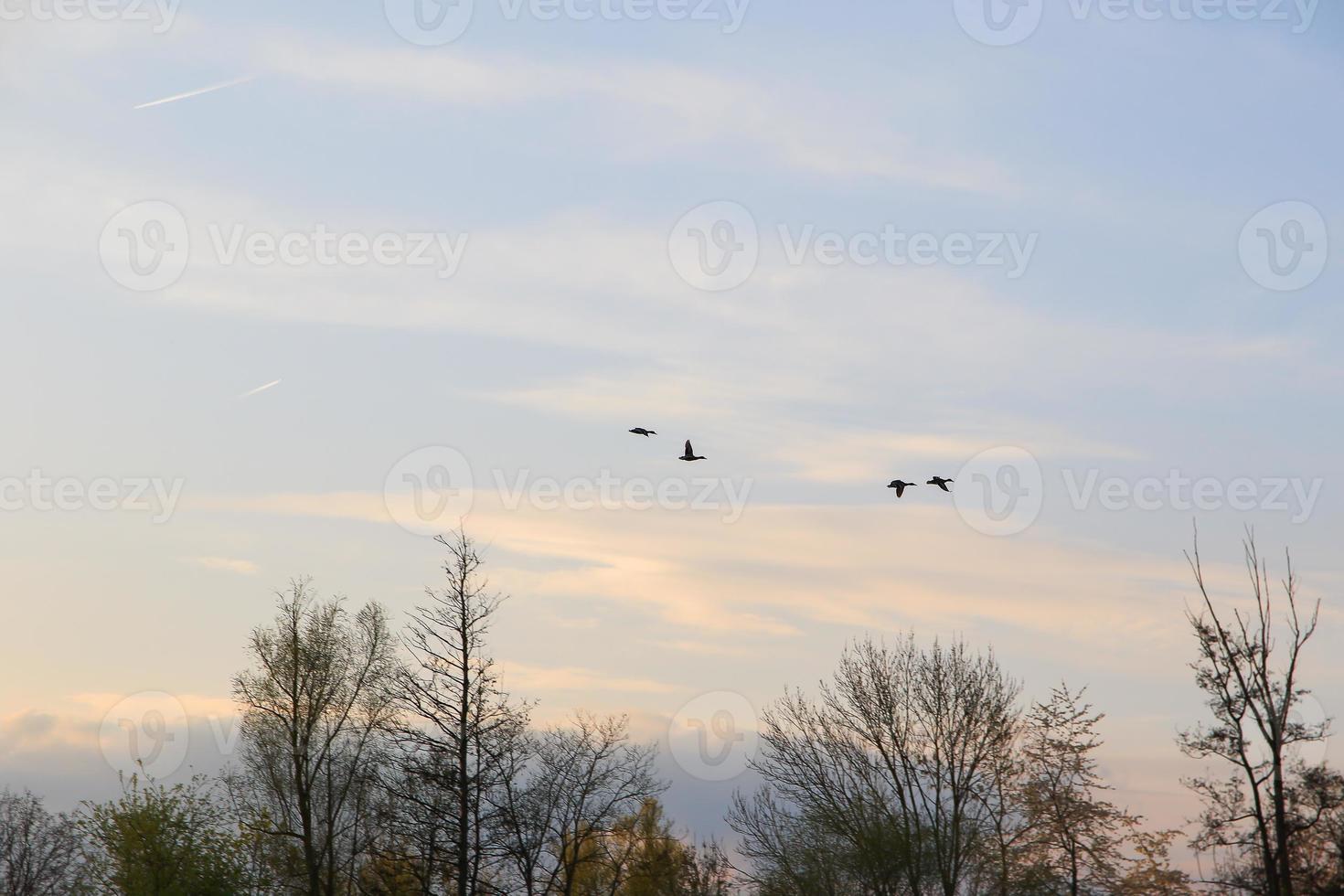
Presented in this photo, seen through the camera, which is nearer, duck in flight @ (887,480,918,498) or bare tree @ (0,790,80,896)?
duck in flight @ (887,480,918,498)

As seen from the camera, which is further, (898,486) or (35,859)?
(35,859)

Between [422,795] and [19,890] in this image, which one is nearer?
[422,795]

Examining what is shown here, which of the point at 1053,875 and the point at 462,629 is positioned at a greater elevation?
the point at 462,629

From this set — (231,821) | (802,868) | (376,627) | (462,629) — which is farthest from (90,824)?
(802,868)

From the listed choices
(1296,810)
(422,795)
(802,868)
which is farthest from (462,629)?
(1296,810)

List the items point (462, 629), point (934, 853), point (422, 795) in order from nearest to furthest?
point (462, 629) → point (422, 795) → point (934, 853)

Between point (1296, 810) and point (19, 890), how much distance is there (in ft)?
239

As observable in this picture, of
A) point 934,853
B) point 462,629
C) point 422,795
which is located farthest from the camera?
point 934,853

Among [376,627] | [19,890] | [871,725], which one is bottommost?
[19,890]

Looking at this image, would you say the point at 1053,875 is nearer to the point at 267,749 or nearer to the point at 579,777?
the point at 579,777

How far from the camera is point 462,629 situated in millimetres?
38125

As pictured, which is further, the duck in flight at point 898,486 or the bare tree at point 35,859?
the bare tree at point 35,859

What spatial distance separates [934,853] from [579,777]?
42.9 feet

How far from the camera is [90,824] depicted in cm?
4638
